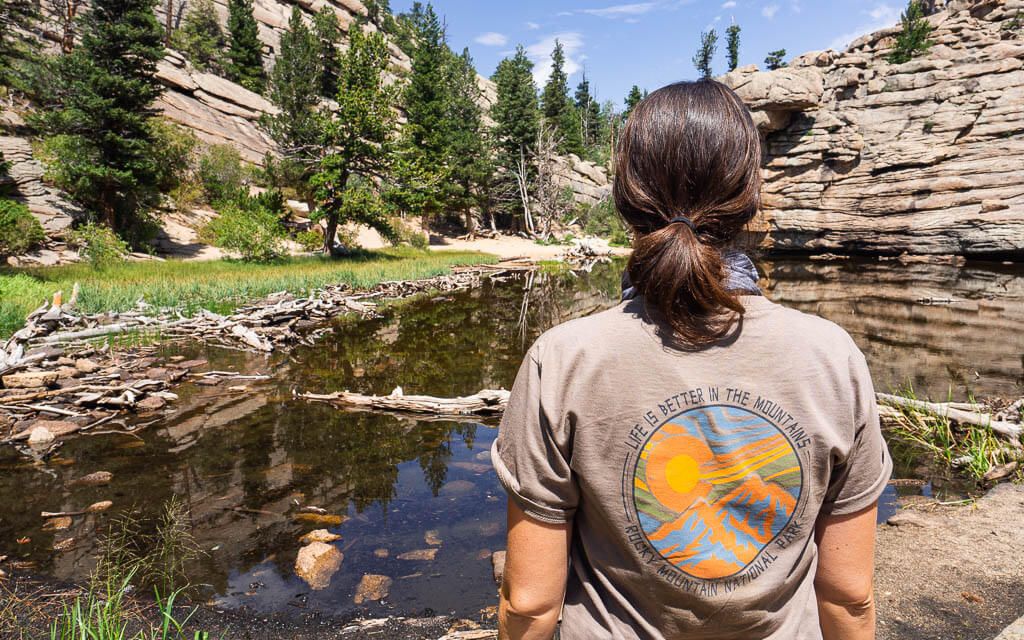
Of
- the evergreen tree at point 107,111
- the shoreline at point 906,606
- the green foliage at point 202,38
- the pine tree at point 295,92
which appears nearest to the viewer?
the shoreline at point 906,606

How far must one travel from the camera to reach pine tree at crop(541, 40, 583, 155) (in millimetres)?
52706

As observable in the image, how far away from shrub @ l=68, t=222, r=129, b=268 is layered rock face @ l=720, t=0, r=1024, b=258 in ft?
101

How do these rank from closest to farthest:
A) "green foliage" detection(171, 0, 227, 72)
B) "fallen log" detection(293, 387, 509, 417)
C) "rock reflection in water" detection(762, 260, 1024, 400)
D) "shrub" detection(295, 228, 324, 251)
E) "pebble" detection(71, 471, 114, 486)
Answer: "pebble" detection(71, 471, 114, 486) → "fallen log" detection(293, 387, 509, 417) → "rock reflection in water" detection(762, 260, 1024, 400) → "shrub" detection(295, 228, 324, 251) → "green foliage" detection(171, 0, 227, 72)

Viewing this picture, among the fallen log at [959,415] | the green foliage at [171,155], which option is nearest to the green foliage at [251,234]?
the green foliage at [171,155]

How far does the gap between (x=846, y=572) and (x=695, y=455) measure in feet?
1.68

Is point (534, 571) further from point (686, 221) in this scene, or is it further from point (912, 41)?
point (912, 41)

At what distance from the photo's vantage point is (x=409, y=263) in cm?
2353

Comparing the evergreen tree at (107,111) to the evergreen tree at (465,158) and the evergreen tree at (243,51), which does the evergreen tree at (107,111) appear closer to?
the evergreen tree at (465,158)

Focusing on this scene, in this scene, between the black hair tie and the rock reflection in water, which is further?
the rock reflection in water

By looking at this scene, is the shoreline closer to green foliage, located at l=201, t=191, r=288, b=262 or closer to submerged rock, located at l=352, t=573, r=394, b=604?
submerged rock, located at l=352, t=573, r=394, b=604

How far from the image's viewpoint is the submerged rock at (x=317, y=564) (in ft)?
11.3

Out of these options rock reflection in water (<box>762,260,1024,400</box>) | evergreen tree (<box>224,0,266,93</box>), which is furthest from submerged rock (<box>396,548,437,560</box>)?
evergreen tree (<box>224,0,266,93</box>)

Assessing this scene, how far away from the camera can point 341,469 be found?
→ 5.15m

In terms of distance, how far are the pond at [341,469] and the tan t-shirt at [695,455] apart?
7.76 feet
